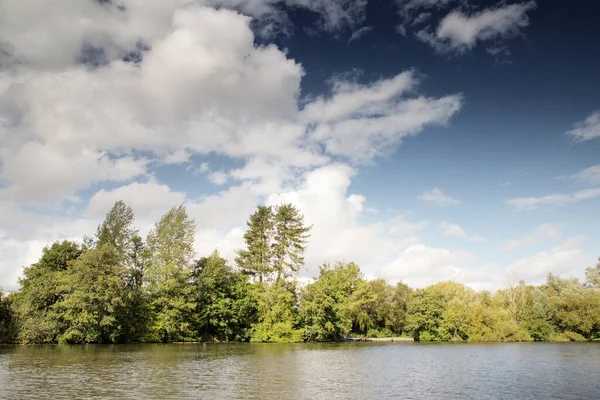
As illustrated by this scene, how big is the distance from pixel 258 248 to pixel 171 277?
21337 mm

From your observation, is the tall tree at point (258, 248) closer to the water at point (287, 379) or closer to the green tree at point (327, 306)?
the green tree at point (327, 306)

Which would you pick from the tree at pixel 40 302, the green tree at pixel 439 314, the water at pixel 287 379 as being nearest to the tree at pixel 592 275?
the green tree at pixel 439 314

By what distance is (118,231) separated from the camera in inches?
3093

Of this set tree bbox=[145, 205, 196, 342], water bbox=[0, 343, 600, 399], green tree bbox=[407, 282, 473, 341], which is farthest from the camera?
Result: green tree bbox=[407, 282, 473, 341]

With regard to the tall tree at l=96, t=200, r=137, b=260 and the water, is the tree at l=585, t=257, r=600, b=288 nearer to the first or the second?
the water

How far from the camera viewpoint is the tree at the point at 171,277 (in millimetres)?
66688

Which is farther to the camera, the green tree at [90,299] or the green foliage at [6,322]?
the green foliage at [6,322]

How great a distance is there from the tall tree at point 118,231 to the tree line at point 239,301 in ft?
0.64

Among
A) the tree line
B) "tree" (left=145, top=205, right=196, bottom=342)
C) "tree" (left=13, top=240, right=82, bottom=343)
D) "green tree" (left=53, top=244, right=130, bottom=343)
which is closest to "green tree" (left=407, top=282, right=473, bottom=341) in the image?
the tree line

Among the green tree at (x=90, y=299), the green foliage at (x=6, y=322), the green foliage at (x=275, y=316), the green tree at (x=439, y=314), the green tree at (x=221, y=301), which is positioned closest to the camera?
the green tree at (x=90, y=299)

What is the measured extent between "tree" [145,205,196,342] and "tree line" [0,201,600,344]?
0.62ft

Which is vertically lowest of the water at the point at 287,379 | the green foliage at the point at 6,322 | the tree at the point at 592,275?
the water at the point at 287,379

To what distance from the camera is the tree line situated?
60.6m

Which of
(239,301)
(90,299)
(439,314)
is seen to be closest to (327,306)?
(239,301)
